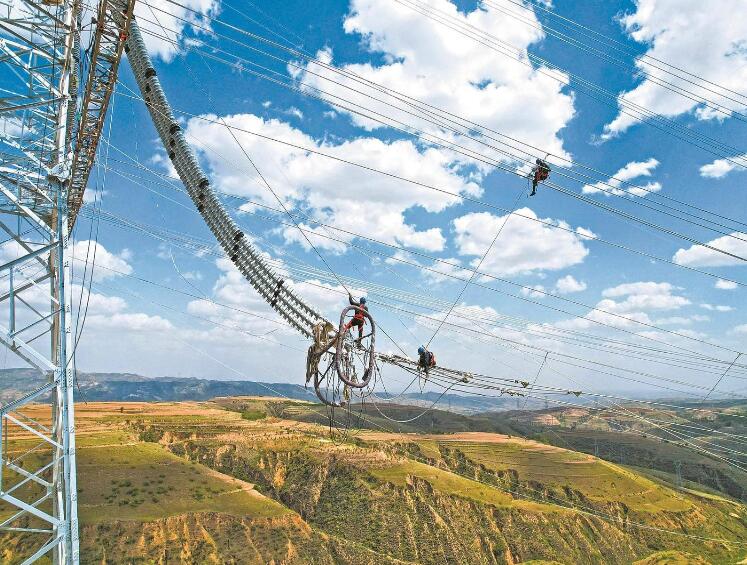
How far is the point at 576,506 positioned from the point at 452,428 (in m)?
87.7

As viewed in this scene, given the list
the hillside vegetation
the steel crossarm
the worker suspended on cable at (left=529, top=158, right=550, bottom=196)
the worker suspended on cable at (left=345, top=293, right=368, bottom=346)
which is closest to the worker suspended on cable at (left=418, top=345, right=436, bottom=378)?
the worker suspended on cable at (left=345, top=293, right=368, bottom=346)

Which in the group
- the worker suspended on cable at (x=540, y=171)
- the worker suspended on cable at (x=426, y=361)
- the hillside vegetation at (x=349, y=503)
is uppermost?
the worker suspended on cable at (x=540, y=171)

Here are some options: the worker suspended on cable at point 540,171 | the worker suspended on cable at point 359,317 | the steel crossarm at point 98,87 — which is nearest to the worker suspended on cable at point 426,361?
the worker suspended on cable at point 359,317

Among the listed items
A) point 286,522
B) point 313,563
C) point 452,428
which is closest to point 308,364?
point 313,563

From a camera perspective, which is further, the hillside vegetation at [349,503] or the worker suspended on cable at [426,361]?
the hillside vegetation at [349,503]

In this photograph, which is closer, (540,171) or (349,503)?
(540,171)

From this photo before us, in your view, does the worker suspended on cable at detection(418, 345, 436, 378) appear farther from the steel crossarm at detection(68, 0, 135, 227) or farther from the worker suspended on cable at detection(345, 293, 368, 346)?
the steel crossarm at detection(68, 0, 135, 227)

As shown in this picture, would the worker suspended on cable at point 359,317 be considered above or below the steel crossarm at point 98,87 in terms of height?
below

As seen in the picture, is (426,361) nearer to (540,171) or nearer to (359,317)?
(359,317)

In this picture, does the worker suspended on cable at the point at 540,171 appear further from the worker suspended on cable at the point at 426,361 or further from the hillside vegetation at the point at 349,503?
the hillside vegetation at the point at 349,503

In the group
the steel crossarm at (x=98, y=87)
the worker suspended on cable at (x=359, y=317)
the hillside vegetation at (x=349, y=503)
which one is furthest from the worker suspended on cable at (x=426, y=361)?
the hillside vegetation at (x=349, y=503)

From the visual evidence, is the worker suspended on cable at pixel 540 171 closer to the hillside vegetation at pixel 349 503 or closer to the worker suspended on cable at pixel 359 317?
the worker suspended on cable at pixel 359 317

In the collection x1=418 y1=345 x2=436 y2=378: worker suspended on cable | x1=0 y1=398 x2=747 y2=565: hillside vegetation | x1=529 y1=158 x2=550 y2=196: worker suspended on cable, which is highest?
x1=529 y1=158 x2=550 y2=196: worker suspended on cable

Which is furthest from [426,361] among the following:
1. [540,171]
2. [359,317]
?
[540,171]
